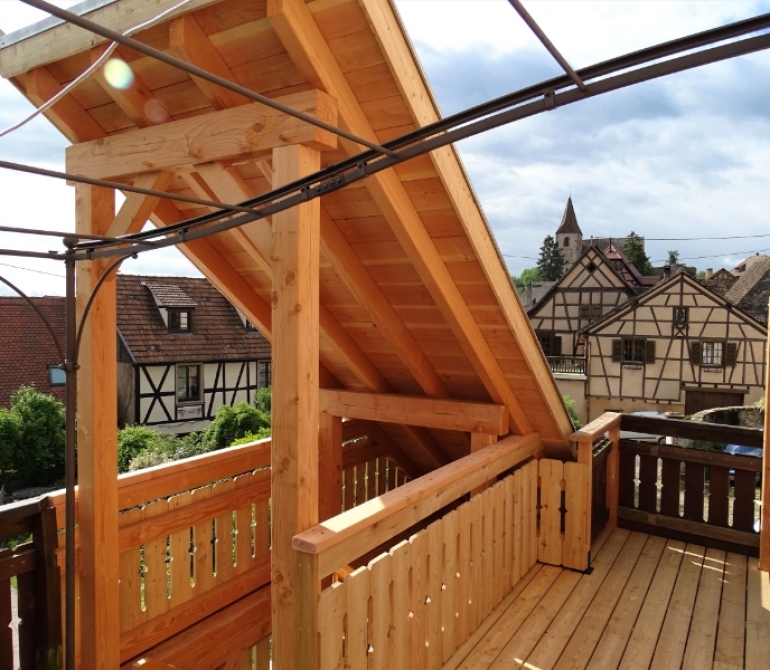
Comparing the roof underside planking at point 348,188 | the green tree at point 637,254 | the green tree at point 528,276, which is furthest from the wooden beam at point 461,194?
the green tree at point 528,276

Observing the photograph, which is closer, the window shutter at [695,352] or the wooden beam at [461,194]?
the wooden beam at [461,194]

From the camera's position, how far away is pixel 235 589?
289 centimetres

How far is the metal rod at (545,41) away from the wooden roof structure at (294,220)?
3.09 ft

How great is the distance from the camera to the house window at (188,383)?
642 inches

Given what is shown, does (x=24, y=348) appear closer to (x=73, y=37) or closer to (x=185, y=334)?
(x=185, y=334)

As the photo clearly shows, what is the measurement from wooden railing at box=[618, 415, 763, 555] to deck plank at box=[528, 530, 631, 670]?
0.25m

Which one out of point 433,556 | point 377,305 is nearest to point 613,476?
point 433,556

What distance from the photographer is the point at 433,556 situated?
7.48 ft

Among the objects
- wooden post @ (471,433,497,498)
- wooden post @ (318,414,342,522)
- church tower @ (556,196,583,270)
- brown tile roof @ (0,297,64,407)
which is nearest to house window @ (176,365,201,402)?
brown tile roof @ (0,297,64,407)

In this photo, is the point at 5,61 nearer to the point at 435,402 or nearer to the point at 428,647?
the point at 435,402

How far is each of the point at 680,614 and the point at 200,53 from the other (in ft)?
9.87

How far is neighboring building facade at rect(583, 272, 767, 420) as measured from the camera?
16.5 meters

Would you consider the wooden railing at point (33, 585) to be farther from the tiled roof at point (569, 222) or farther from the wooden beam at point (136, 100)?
the tiled roof at point (569, 222)

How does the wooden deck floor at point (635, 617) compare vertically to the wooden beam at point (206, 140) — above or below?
below
